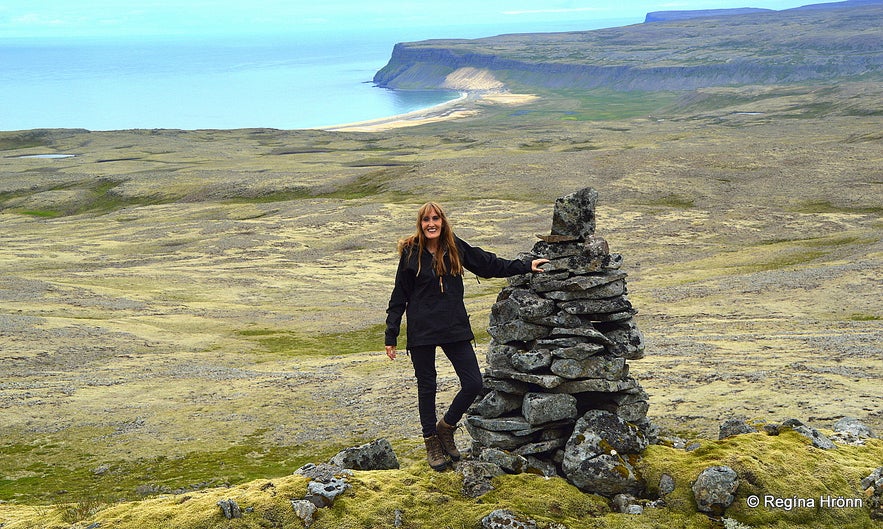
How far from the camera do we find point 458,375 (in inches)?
678

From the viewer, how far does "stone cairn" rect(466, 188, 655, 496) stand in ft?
59.8

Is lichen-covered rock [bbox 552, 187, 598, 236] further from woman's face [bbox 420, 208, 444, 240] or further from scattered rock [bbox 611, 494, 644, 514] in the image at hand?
scattered rock [bbox 611, 494, 644, 514]

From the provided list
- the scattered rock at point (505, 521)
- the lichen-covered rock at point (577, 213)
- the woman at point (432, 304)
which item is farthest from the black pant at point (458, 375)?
the lichen-covered rock at point (577, 213)

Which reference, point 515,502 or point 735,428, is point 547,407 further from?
point 735,428

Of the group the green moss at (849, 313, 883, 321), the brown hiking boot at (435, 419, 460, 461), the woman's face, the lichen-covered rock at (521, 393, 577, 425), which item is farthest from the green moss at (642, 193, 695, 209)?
the woman's face

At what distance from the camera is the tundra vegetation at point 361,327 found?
58.8 ft

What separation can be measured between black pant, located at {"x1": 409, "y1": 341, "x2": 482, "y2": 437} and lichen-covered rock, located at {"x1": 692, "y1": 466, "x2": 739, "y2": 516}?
541cm

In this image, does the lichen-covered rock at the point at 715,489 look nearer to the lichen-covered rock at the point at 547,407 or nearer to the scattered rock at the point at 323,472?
the lichen-covered rock at the point at 547,407

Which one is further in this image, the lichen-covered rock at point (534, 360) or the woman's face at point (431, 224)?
the lichen-covered rock at point (534, 360)

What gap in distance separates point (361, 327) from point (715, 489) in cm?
4910

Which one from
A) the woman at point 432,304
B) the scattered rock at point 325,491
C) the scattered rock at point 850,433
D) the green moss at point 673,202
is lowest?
the green moss at point 673,202

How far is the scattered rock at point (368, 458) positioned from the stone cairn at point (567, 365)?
90.0 inches

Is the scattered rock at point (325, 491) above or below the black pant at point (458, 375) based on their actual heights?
below

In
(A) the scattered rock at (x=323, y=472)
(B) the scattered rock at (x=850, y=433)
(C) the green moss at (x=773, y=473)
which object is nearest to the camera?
(C) the green moss at (x=773, y=473)
